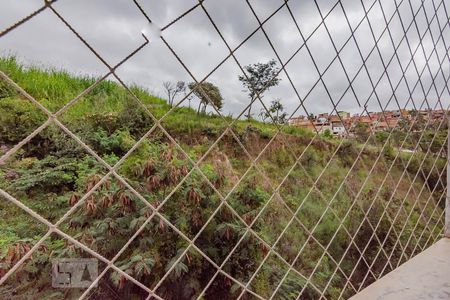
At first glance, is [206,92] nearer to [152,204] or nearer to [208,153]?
A: [208,153]

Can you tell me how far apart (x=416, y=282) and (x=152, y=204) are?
1.02m

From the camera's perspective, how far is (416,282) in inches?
34.5

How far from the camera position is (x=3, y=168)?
1981 millimetres

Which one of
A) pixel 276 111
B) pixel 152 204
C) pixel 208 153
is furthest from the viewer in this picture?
pixel 276 111

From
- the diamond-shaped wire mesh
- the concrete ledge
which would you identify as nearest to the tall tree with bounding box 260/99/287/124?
the diamond-shaped wire mesh

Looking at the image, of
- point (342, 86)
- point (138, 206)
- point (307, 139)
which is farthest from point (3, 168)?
point (307, 139)

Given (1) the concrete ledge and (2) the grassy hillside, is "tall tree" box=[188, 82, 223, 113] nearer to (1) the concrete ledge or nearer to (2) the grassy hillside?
(2) the grassy hillside

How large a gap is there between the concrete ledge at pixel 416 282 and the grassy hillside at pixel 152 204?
0.12 metres

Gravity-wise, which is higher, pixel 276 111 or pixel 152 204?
pixel 152 204

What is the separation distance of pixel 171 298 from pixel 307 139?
378cm

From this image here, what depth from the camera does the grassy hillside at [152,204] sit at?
1.20 m

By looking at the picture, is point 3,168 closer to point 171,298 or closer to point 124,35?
point 171,298

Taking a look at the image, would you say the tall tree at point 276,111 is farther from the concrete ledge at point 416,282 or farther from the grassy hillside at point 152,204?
the concrete ledge at point 416,282

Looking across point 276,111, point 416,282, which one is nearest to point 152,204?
point 416,282
